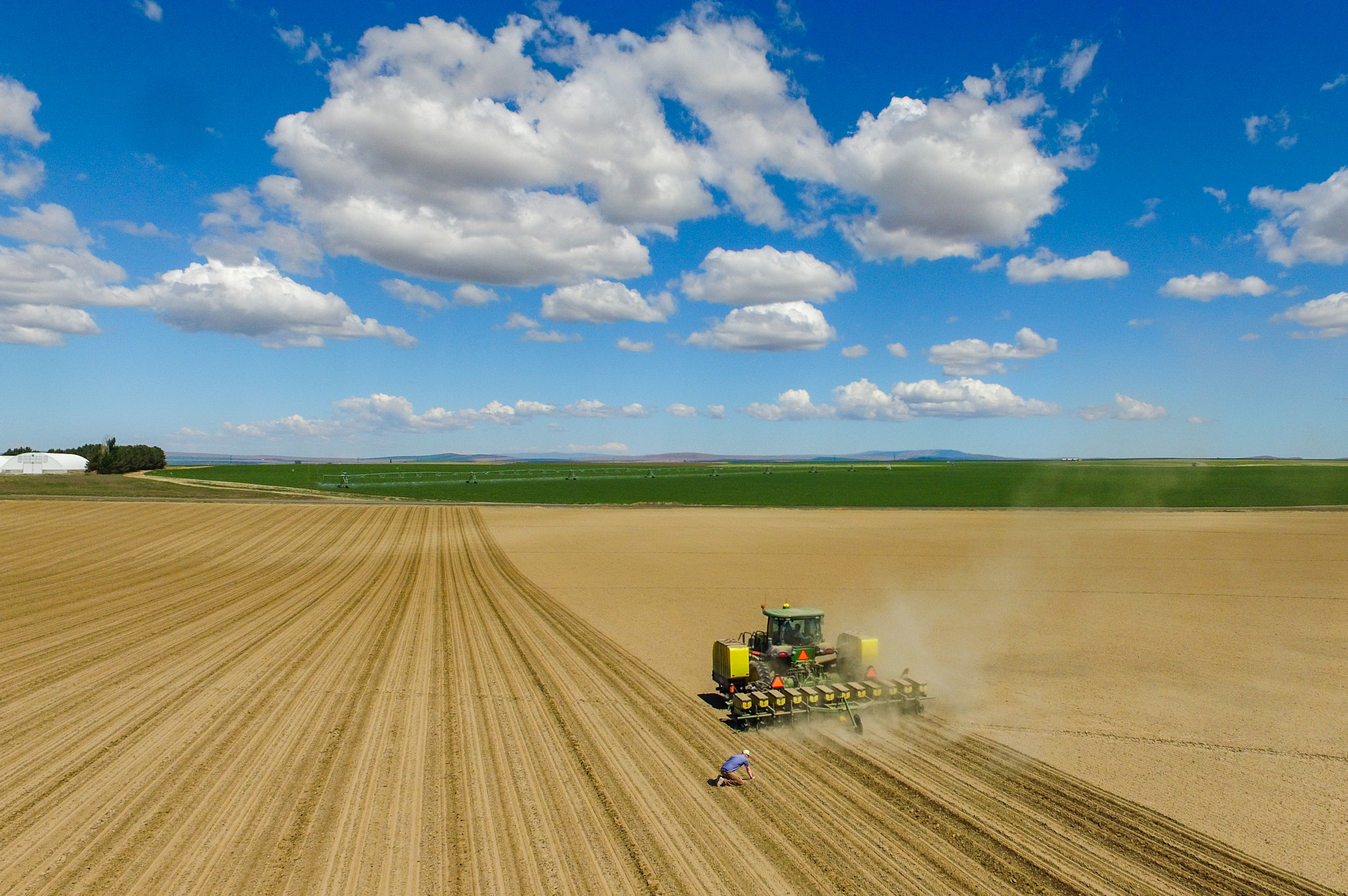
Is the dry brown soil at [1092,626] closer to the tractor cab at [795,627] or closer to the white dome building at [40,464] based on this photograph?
the tractor cab at [795,627]

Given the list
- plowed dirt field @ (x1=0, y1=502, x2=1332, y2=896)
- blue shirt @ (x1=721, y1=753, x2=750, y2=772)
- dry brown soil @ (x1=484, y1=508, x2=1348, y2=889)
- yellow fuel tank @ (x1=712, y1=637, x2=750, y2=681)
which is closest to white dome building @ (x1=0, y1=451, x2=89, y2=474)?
dry brown soil @ (x1=484, y1=508, x2=1348, y2=889)

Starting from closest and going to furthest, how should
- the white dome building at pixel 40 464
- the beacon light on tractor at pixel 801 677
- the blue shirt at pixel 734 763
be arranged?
1. the blue shirt at pixel 734 763
2. the beacon light on tractor at pixel 801 677
3. the white dome building at pixel 40 464

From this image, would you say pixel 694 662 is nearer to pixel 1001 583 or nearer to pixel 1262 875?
pixel 1262 875

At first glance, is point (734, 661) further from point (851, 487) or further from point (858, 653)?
point (851, 487)

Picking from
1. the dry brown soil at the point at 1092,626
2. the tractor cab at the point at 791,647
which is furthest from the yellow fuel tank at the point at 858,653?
the dry brown soil at the point at 1092,626

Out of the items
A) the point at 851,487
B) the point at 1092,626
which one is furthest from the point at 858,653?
the point at 851,487

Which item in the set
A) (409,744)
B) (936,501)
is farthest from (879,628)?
(936,501)
